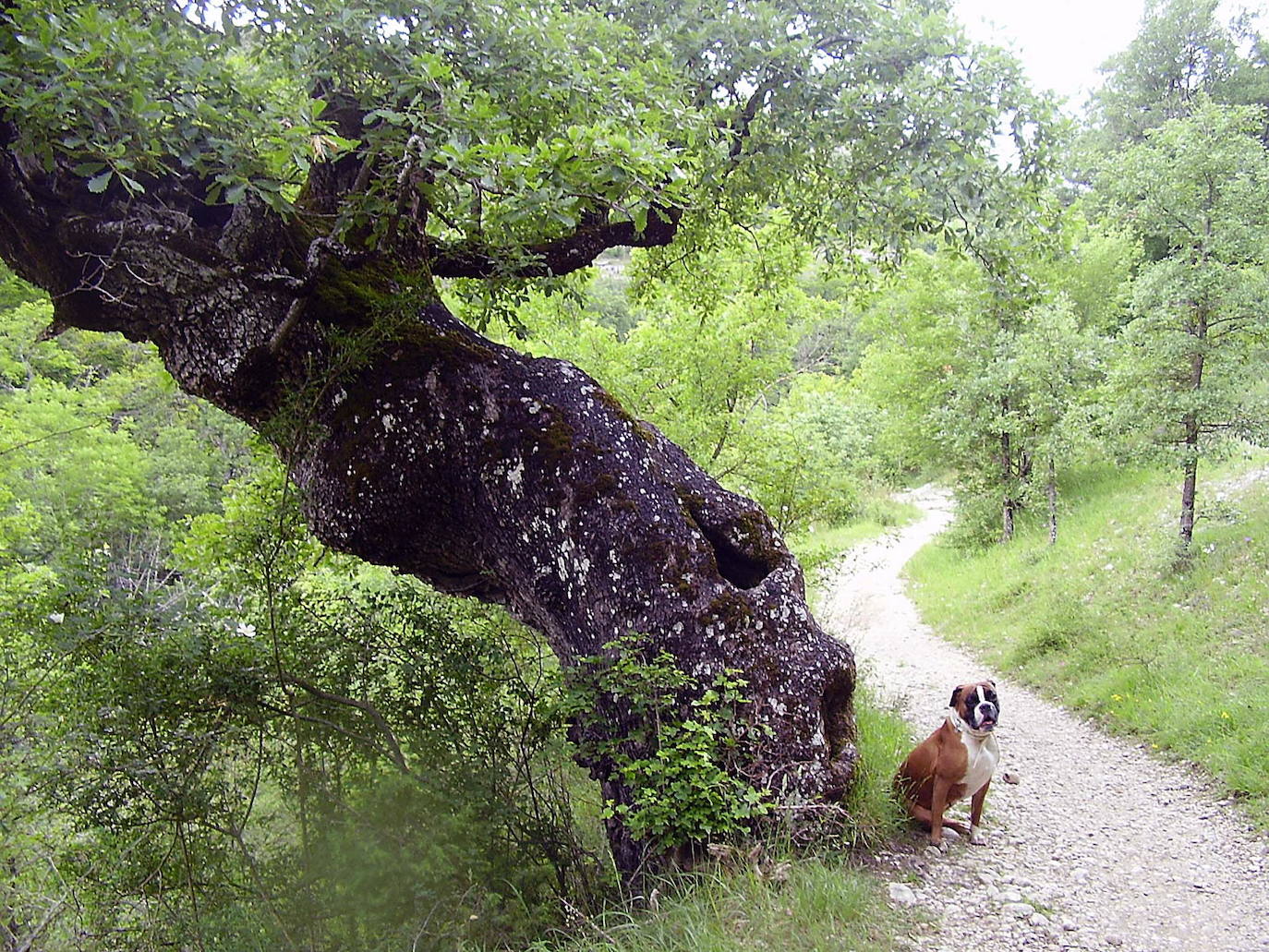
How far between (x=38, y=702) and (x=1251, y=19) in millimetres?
35691

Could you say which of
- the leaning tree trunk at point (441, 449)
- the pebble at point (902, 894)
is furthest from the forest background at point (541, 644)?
the leaning tree trunk at point (441, 449)

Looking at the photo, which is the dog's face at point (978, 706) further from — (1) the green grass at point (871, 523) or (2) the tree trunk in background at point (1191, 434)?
(1) the green grass at point (871, 523)

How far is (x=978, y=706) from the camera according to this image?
4.24 metres

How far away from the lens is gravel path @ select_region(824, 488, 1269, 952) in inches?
142

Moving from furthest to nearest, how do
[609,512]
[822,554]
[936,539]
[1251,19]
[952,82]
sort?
[1251,19], [936,539], [822,554], [952,82], [609,512]

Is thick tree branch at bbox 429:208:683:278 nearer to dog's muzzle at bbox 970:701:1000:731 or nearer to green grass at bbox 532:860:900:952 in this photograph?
dog's muzzle at bbox 970:701:1000:731

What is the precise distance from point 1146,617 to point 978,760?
5701 mm

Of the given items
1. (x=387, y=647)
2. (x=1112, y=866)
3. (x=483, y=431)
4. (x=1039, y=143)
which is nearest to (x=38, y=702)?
(x=387, y=647)

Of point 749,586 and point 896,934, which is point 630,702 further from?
point 896,934

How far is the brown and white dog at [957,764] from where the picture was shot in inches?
168

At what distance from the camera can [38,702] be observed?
4297mm

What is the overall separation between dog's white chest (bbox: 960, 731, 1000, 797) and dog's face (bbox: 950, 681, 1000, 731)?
0.30 feet

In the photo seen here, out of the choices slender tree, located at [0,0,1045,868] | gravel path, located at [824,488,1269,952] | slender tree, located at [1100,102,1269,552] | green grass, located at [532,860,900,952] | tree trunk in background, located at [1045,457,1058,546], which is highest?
slender tree, located at [1100,102,1269,552]

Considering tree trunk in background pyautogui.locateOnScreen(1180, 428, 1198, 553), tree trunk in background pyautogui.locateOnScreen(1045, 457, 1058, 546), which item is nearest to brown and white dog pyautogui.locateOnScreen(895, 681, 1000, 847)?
tree trunk in background pyautogui.locateOnScreen(1180, 428, 1198, 553)
